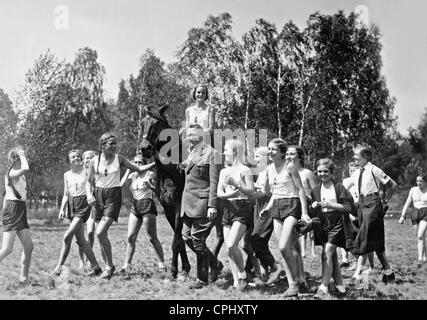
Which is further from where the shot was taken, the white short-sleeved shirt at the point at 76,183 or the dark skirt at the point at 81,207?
the white short-sleeved shirt at the point at 76,183

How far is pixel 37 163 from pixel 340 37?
13932mm

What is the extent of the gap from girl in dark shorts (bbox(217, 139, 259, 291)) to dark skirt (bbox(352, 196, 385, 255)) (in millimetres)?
1741

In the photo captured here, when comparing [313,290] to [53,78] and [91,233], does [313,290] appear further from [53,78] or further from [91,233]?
[53,78]

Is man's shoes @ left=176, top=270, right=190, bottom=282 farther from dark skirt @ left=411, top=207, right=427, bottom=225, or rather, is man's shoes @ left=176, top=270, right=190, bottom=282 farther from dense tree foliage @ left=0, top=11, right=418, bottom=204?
dark skirt @ left=411, top=207, right=427, bottom=225

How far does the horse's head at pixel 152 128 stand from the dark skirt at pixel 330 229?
2.52 m

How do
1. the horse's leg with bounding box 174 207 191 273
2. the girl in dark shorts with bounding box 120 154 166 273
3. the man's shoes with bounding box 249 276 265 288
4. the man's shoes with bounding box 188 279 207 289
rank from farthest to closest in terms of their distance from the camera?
the girl in dark shorts with bounding box 120 154 166 273
the horse's leg with bounding box 174 207 191 273
the man's shoes with bounding box 249 276 265 288
the man's shoes with bounding box 188 279 207 289

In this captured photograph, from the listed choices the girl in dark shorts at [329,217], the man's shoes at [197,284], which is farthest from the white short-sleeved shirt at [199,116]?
the man's shoes at [197,284]

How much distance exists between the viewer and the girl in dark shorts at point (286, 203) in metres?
5.16

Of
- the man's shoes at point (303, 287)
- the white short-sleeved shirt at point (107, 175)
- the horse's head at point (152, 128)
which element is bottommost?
the man's shoes at point (303, 287)

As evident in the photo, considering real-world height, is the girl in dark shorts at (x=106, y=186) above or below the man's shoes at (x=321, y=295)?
above

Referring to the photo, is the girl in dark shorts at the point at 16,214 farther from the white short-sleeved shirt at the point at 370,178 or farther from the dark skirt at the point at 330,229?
the white short-sleeved shirt at the point at 370,178

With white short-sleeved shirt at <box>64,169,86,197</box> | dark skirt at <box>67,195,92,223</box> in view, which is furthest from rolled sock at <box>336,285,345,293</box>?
white short-sleeved shirt at <box>64,169,86,197</box>

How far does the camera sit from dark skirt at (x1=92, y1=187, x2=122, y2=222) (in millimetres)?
6531
